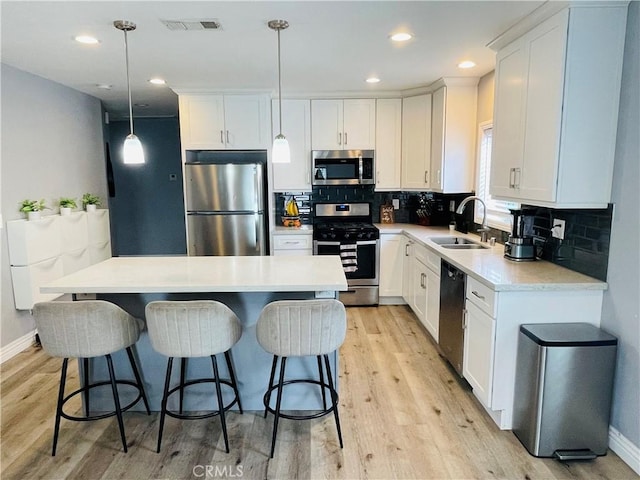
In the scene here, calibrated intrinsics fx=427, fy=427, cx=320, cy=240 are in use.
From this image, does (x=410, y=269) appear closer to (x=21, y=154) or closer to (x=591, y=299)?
(x=591, y=299)

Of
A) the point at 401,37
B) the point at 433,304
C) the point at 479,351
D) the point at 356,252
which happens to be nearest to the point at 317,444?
the point at 479,351

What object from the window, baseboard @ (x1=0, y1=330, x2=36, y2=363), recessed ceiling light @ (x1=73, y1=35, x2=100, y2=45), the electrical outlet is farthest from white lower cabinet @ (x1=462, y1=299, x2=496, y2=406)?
baseboard @ (x1=0, y1=330, x2=36, y2=363)

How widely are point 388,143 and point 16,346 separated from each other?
407 centimetres

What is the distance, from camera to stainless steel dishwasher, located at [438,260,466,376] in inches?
114

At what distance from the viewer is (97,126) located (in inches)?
197

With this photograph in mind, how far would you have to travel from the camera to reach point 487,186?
3982 millimetres

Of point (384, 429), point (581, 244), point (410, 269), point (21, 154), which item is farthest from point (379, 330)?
point (21, 154)

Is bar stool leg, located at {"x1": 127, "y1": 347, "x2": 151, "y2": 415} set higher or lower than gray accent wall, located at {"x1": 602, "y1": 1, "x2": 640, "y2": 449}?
lower

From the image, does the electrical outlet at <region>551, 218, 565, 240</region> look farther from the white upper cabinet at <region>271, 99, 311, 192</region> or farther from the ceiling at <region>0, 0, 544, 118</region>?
the white upper cabinet at <region>271, 99, 311, 192</region>

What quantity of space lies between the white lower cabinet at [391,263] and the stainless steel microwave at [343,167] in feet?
2.36

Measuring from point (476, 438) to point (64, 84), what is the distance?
4732 mm

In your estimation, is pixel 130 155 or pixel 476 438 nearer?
pixel 476 438

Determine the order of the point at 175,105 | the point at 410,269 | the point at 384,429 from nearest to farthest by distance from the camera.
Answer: the point at 384,429 → the point at 410,269 → the point at 175,105

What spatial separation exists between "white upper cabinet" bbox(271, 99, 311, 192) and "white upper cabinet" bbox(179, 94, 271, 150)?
27cm
